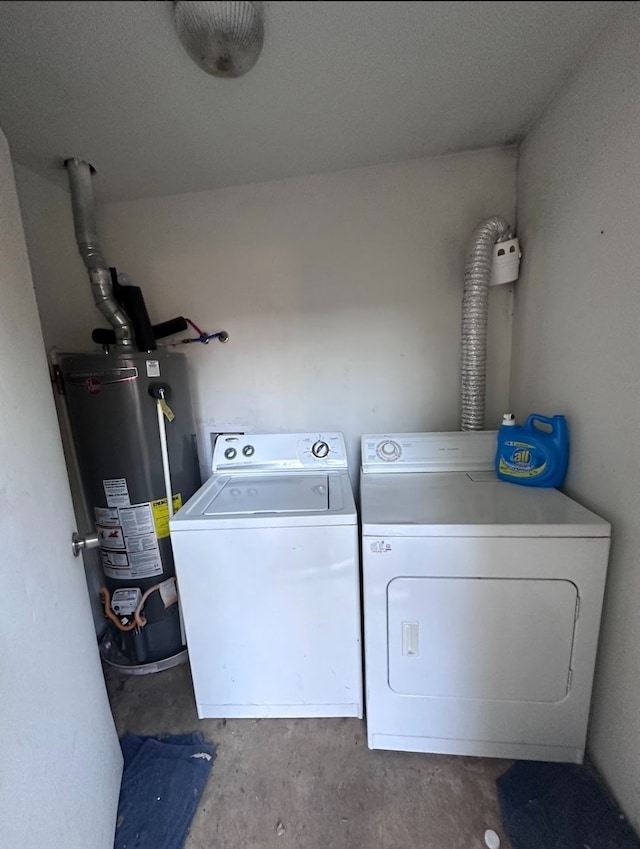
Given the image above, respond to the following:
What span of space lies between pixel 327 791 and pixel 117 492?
130cm

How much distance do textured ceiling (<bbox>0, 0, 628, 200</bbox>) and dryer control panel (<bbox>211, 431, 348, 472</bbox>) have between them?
46.1 inches

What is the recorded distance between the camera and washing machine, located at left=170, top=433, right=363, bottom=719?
3.81 ft

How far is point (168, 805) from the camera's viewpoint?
1110mm

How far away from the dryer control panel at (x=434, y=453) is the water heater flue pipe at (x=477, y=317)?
105 millimetres

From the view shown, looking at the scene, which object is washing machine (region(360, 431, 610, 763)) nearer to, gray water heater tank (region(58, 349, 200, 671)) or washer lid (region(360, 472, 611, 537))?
washer lid (region(360, 472, 611, 537))

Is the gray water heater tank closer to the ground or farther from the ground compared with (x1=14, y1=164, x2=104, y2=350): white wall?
closer to the ground

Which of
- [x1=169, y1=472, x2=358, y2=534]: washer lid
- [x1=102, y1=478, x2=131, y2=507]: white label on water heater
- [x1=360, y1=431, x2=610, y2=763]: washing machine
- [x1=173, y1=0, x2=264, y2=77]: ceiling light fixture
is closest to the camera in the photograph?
[x1=173, y1=0, x2=264, y2=77]: ceiling light fixture

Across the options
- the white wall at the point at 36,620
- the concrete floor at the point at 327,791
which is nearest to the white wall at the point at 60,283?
the white wall at the point at 36,620

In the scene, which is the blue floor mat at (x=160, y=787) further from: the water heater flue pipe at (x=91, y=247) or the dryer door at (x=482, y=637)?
the water heater flue pipe at (x=91, y=247)

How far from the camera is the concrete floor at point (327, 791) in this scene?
103 cm

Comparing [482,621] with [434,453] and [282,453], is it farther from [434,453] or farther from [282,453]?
[282,453]

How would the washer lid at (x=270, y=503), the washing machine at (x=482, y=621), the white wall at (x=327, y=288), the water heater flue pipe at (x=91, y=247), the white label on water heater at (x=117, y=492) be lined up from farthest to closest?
1. the white wall at (x=327, y=288)
2. the white label on water heater at (x=117, y=492)
3. the water heater flue pipe at (x=91, y=247)
4. the washer lid at (x=270, y=503)
5. the washing machine at (x=482, y=621)

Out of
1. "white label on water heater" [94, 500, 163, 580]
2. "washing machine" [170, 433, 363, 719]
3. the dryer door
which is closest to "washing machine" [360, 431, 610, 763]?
the dryer door

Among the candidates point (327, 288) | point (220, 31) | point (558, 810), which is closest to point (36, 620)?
point (220, 31)
